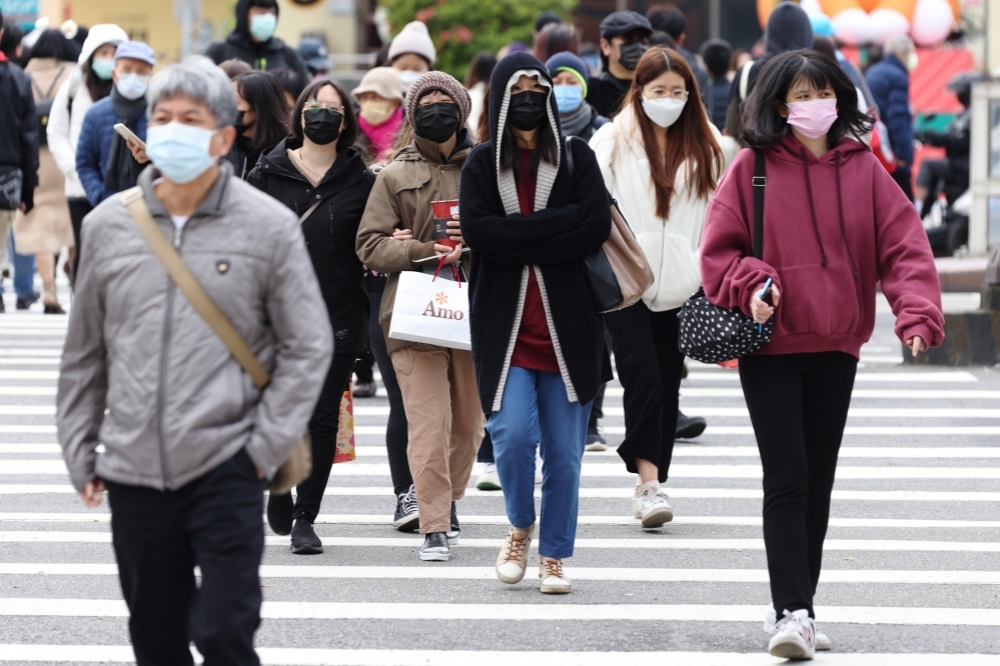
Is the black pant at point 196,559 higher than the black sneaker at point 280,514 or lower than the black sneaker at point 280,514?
higher

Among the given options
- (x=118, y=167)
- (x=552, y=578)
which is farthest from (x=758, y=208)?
(x=118, y=167)

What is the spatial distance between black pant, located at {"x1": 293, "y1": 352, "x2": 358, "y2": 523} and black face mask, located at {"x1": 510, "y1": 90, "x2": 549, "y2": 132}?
139 cm

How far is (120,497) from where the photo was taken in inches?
153

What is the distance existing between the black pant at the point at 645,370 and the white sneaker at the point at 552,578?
1.19 meters

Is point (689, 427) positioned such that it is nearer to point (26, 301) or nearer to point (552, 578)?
point (552, 578)

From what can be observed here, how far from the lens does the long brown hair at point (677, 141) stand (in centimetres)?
717

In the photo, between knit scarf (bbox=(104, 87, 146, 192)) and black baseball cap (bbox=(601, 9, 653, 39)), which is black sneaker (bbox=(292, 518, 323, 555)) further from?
black baseball cap (bbox=(601, 9, 653, 39))

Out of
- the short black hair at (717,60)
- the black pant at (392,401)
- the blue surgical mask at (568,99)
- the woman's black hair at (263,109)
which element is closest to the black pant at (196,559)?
the black pant at (392,401)

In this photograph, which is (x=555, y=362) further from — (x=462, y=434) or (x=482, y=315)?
(x=462, y=434)

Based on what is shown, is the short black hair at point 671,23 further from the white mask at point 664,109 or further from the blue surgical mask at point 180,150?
the blue surgical mask at point 180,150

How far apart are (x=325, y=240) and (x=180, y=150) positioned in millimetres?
2846

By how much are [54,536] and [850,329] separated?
12.2 feet

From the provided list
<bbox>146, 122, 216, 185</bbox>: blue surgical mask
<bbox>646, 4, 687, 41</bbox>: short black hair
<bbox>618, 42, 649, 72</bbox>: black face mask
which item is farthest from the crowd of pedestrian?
<bbox>646, 4, 687, 41</bbox>: short black hair

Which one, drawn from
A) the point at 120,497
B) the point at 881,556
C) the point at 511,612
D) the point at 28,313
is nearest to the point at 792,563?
the point at 511,612
